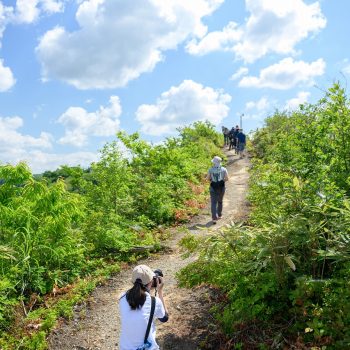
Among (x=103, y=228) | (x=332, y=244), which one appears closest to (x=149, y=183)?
(x=103, y=228)

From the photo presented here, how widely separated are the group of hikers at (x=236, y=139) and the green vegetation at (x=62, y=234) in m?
14.0

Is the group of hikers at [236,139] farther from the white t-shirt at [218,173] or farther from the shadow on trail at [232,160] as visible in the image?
the white t-shirt at [218,173]

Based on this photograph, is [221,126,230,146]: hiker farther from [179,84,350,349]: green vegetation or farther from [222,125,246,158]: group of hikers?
[179,84,350,349]: green vegetation

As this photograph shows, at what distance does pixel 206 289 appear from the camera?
7207 millimetres

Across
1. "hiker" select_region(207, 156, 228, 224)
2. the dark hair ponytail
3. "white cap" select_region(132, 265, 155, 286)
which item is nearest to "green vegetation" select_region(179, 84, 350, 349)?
"white cap" select_region(132, 265, 155, 286)

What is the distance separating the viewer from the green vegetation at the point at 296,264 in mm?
4430

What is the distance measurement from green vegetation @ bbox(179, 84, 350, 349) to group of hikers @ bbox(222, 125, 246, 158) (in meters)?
20.4

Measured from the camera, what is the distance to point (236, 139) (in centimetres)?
2877

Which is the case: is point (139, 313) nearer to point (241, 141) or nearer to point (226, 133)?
point (241, 141)

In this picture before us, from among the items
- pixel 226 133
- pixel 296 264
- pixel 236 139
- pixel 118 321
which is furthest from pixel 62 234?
pixel 226 133

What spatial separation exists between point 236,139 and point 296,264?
24162 millimetres

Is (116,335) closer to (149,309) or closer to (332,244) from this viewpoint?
(149,309)

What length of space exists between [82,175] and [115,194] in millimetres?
1519

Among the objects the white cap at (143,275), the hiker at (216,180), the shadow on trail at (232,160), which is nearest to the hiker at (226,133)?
the shadow on trail at (232,160)
